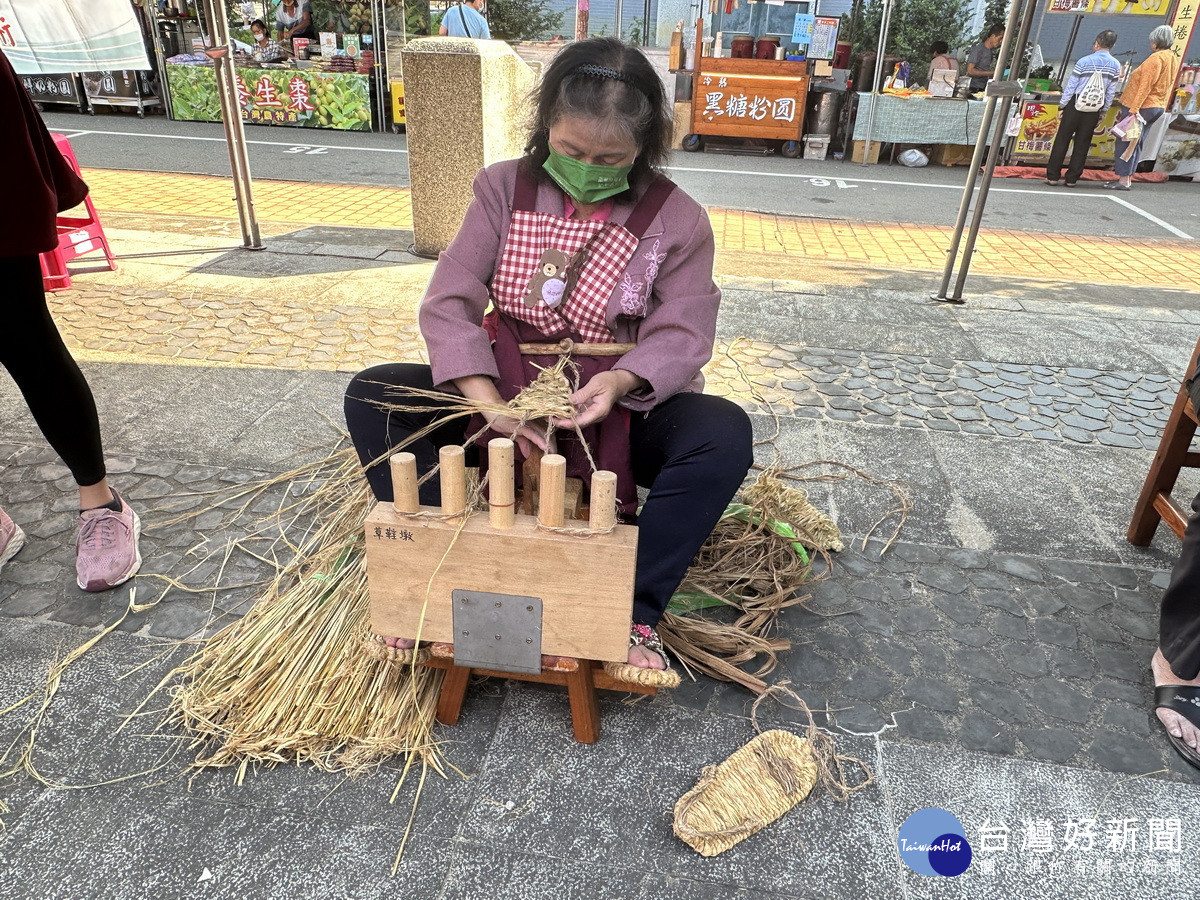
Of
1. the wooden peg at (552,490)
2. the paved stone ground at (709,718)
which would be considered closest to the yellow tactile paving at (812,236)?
the paved stone ground at (709,718)

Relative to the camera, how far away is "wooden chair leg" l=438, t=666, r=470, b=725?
168 cm

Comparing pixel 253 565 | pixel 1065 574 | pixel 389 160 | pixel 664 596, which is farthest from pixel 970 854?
pixel 389 160

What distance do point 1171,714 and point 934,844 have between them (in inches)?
27.8

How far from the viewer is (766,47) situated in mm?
10867

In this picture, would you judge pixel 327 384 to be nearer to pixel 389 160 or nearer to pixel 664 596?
pixel 664 596

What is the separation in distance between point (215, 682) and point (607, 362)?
112 cm

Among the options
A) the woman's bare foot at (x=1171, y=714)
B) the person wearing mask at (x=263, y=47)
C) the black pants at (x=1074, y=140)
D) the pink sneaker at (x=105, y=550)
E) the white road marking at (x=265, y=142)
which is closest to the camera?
the woman's bare foot at (x=1171, y=714)

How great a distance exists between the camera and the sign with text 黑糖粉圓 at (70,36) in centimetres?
444

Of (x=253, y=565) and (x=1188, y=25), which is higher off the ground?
(x=1188, y=25)

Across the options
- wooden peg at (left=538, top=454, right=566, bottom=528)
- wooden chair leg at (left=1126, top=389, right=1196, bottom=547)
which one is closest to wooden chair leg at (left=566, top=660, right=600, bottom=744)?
wooden peg at (left=538, top=454, right=566, bottom=528)

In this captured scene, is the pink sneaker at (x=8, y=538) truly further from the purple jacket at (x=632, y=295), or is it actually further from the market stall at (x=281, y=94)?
the market stall at (x=281, y=94)

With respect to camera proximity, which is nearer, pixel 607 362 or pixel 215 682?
pixel 215 682

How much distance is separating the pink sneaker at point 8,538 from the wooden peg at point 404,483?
54.2 inches

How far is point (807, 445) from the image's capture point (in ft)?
9.86
